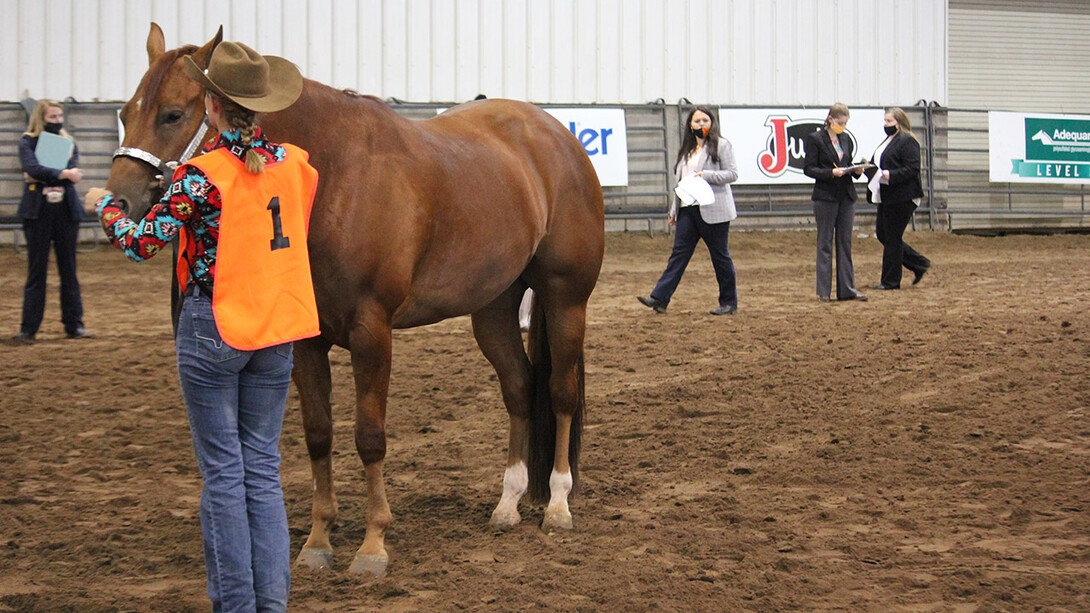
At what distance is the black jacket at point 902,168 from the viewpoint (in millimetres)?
10742

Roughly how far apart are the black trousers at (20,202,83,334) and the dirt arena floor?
335 mm

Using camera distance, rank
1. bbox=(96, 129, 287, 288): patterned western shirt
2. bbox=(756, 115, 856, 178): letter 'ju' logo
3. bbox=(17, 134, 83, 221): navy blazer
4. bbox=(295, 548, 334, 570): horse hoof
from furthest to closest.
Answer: bbox=(756, 115, 856, 178): letter 'ju' logo → bbox=(17, 134, 83, 221): navy blazer → bbox=(295, 548, 334, 570): horse hoof → bbox=(96, 129, 287, 288): patterned western shirt

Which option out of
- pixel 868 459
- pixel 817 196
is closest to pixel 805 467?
pixel 868 459

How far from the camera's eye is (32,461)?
17.7 feet

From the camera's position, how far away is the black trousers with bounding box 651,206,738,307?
32.1 ft

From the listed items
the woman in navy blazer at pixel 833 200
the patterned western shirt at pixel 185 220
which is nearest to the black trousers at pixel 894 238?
the woman in navy blazer at pixel 833 200

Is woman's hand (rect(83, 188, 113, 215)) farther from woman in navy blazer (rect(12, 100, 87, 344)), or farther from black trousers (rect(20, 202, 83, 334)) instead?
black trousers (rect(20, 202, 83, 334))

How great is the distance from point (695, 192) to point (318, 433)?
6.32m

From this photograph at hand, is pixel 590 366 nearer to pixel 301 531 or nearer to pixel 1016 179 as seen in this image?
pixel 301 531

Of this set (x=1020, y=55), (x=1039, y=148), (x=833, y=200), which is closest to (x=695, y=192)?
(x=833, y=200)

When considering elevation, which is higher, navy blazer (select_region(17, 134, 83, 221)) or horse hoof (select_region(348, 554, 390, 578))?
navy blazer (select_region(17, 134, 83, 221))

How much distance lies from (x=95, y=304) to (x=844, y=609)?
9.45m

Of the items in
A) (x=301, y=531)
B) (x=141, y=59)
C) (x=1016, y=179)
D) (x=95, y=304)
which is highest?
(x=141, y=59)

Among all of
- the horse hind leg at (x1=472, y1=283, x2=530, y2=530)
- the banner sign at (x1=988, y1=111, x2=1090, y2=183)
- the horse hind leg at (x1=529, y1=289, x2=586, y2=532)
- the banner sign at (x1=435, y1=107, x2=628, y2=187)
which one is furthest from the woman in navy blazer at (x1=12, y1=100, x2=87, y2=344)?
the banner sign at (x1=988, y1=111, x2=1090, y2=183)
